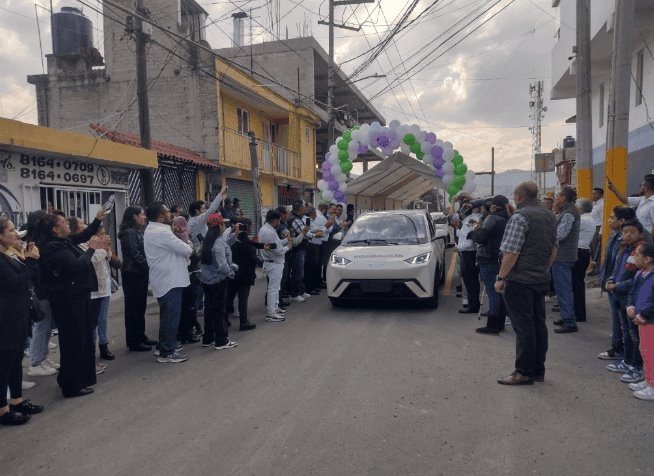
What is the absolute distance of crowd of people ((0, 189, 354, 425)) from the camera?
4285 mm

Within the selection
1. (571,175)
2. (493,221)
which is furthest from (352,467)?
(571,175)

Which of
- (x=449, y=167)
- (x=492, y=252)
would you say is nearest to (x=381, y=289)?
(x=492, y=252)

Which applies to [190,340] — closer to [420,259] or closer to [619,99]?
[420,259]

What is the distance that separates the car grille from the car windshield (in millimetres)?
1020

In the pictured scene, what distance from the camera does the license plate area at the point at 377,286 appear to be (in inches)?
306

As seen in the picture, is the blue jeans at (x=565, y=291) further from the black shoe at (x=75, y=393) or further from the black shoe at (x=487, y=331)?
the black shoe at (x=75, y=393)

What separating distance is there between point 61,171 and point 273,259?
189 inches

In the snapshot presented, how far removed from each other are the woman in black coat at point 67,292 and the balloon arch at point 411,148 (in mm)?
10186

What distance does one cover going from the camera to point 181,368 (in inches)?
220

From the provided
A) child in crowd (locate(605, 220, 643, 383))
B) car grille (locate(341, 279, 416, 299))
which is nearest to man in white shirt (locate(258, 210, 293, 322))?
car grille (locate(341, 279, 416, 299))

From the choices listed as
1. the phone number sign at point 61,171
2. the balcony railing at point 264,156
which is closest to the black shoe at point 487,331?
the phone number sign at point 61,171

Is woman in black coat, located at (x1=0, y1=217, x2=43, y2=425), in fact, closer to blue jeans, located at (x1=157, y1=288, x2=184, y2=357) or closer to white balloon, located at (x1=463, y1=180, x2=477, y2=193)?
blue jeans, located at (x1=157, y1=288, x2=184, y2=357)

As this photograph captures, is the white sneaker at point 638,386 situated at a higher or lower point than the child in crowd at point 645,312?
lower

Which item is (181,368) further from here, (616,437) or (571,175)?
(571,175)
